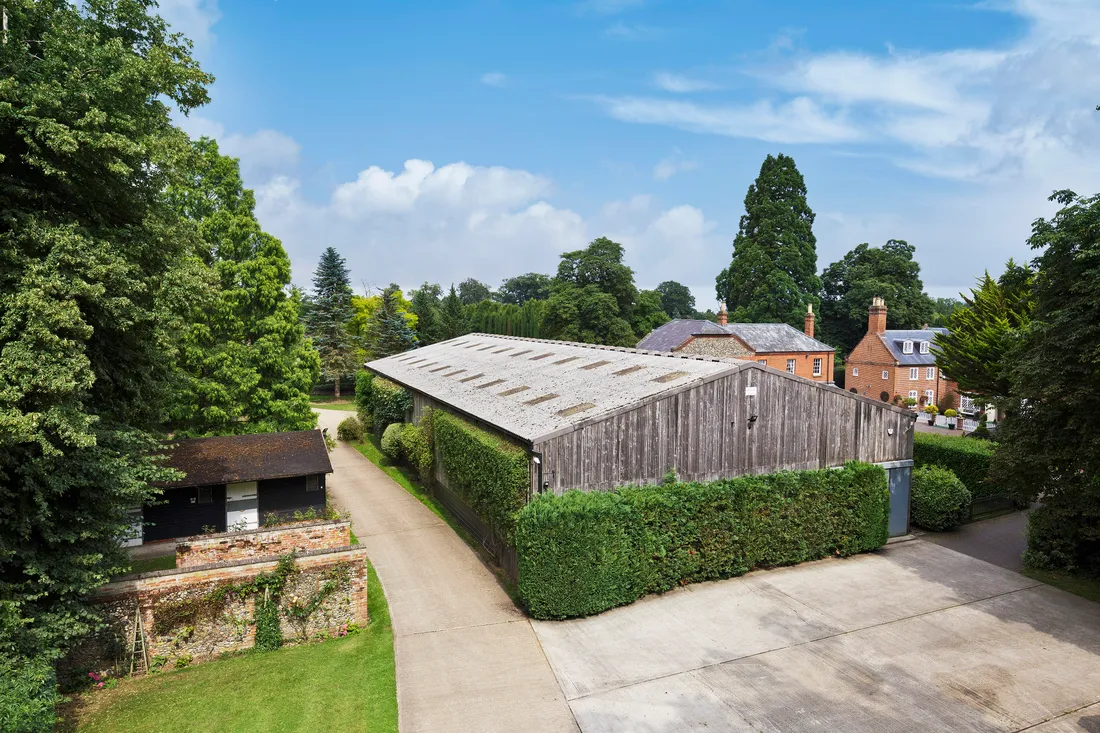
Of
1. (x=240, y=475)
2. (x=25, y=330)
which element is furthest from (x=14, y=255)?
(x=240, y=475)

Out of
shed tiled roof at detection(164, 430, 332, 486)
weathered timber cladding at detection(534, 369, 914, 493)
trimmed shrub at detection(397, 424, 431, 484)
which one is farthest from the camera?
trimmed shrub at detection(397, 424, 431, 484)

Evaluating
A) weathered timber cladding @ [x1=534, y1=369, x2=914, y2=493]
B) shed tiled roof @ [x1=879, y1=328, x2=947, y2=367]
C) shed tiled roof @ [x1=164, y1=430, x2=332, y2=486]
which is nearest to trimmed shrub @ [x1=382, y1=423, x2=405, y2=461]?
shed tiled roof @ [x1=164, y1=430, x2=332, y2=486]

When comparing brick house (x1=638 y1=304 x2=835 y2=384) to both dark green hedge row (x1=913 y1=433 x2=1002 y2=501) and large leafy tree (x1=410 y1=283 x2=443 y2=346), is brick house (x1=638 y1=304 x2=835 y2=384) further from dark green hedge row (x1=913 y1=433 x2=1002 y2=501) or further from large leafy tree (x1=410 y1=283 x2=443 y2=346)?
dark green hedge row (x1=913 y1=433 x2=1002 y2=501)

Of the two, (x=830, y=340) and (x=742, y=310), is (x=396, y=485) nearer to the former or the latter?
(x=742, y=310)

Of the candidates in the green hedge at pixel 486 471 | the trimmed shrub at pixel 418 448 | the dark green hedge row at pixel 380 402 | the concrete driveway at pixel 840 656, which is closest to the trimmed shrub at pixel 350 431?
the dark green hedge row at pixel 380 402

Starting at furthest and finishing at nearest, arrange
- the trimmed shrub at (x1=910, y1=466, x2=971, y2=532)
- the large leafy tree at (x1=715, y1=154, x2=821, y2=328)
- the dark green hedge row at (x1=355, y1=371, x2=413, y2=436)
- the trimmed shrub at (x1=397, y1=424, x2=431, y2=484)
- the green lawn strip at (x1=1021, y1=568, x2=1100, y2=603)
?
the large leafy tree at (x1=715, y1=154, x2=821, y2=328)
the dark green hedge row at (x1=355, y1=371, x2=413, y2=436)
the trimmed shrub at (x1=397, y1=424, x2=431, y2=484)
the trimmed shrub at (x1=910, y1=466, x2=971, y2=532)
the green lawn strip at (x1=1021, y1=568, x2=1100, y2=603)

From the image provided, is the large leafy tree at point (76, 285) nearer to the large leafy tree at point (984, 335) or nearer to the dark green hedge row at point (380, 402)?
the dark green hedge row at point (380, 402)

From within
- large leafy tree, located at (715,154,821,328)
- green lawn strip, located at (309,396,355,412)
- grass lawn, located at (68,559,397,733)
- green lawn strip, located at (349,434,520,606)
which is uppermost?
large leafy tree, located at (715,154,821,328)
